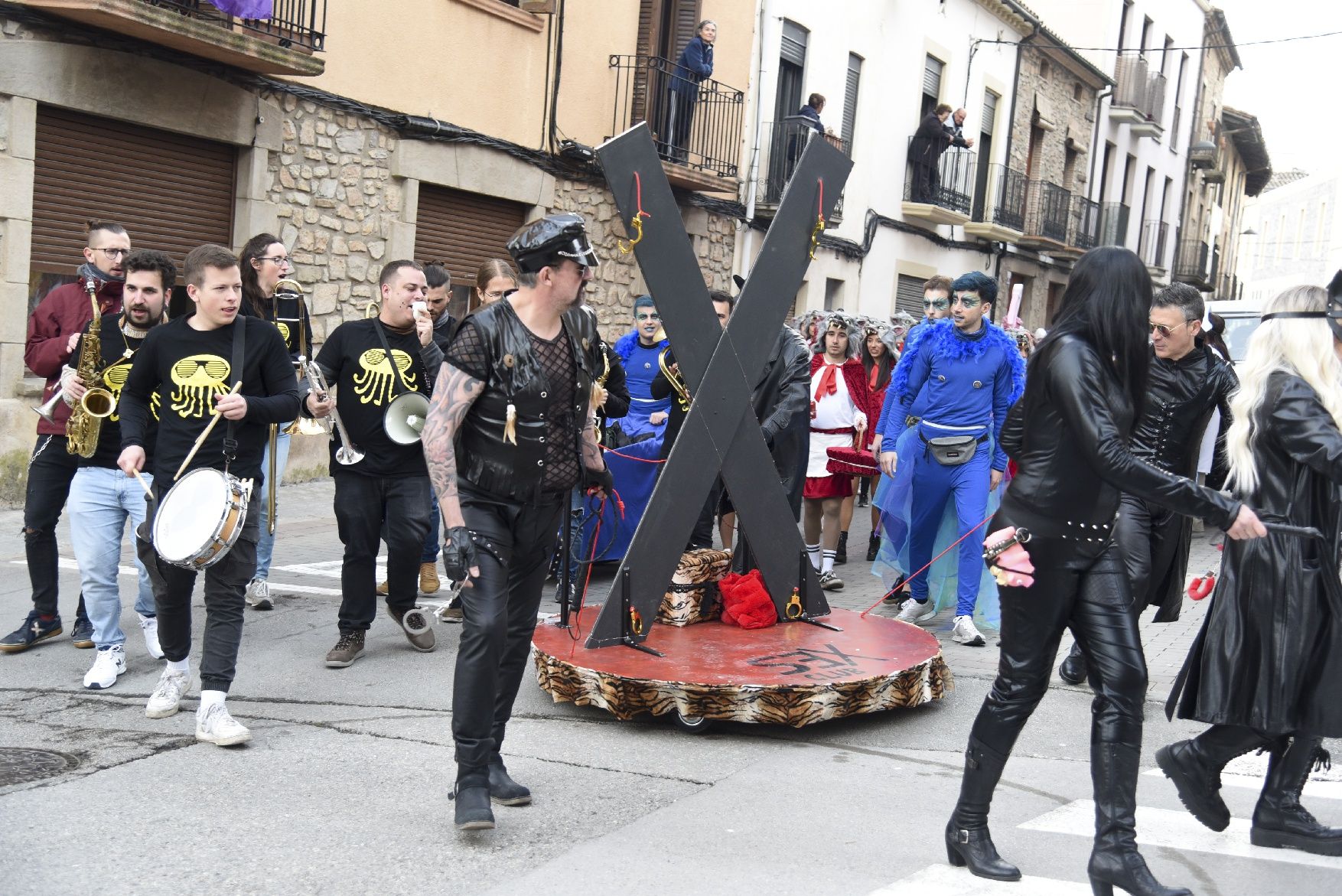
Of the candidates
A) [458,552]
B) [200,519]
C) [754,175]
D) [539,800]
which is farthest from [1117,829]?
[754,175]

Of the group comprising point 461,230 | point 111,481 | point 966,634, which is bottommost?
point 966,634

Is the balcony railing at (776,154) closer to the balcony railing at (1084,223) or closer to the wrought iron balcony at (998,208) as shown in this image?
the wrought iron balcony at (998,208)

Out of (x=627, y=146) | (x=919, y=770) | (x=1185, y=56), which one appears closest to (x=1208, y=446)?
(x=919, y=770)

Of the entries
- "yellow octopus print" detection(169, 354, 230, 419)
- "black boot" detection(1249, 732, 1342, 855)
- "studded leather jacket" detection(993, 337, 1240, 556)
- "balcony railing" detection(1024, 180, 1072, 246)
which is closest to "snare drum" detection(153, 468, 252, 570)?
"yellow octopus print" detection(169, 354, 230, 419)

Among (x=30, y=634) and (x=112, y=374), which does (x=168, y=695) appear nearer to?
(x=30, y=634)

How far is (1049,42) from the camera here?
2930 cm

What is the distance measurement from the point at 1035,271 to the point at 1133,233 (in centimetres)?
774

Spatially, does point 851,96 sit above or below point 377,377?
above

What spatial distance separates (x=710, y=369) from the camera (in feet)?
21.0

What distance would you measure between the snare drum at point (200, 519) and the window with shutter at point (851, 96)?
18.2 m

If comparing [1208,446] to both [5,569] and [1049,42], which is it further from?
[1049,42]

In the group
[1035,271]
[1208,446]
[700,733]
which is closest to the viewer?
[700,733]

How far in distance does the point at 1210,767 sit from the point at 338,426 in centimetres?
413

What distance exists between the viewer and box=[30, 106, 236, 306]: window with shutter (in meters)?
10.8
